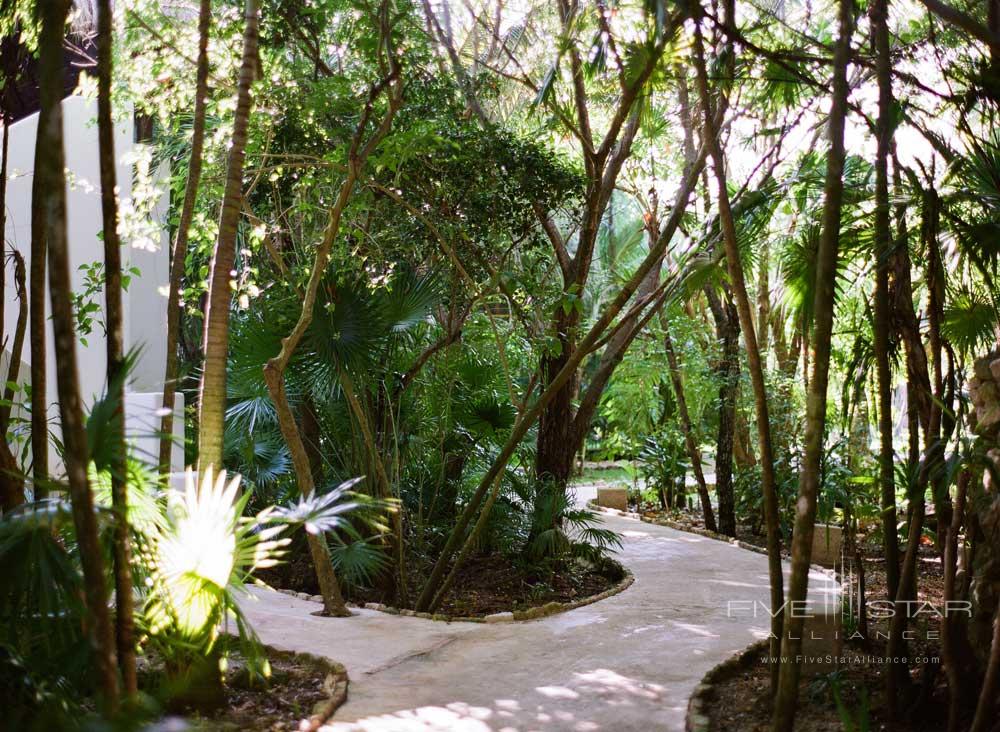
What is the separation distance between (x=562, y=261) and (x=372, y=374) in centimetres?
226

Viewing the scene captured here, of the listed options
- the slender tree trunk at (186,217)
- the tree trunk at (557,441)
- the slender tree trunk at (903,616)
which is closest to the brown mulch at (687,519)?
the tree trunk at (557,441)

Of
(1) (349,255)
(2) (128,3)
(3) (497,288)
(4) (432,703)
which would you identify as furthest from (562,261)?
(4) (432,703)

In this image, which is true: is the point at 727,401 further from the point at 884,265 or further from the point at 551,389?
the point at 884,265

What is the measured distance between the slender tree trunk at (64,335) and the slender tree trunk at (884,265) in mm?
2881

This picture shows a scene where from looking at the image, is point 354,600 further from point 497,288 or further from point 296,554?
point 497,288

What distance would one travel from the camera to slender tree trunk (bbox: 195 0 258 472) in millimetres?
4445

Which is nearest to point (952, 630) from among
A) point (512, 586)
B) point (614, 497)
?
point (512, 586)

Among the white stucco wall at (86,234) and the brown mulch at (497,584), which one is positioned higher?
the white stucco wall at (86,234)

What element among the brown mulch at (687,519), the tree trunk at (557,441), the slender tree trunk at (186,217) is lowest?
the brown mulch at (687,519)

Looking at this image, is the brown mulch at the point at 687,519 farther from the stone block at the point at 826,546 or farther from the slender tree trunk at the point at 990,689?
the slender tree trunk at the point at 990,689

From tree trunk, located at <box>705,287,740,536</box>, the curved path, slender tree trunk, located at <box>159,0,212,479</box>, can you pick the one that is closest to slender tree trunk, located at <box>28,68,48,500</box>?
slender tree trunk, located at <box>159,0,212,479</box>

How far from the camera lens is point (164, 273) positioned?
11273 mm

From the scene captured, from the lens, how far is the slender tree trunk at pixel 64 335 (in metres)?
2.51

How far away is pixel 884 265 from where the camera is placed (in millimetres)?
3834
